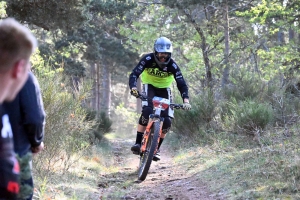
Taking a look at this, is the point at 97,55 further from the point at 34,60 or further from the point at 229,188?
the point at 229,188

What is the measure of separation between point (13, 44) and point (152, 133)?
480 cm

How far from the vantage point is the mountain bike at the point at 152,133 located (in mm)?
6289

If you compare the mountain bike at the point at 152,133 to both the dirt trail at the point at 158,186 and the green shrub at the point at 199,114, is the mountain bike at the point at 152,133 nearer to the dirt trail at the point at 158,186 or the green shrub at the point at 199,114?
the dirt trail at the point at 158,186

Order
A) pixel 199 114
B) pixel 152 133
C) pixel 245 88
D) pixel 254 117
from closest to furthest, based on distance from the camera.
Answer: pixel 152 133
pixel 254 117
pixel 199 114
pixel 245 88

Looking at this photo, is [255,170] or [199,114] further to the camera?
[199,114]

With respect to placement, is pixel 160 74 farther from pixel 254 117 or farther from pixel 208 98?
pixel 208 98

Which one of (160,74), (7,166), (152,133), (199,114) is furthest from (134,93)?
(199,114)

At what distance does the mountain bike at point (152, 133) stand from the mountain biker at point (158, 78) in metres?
0.15

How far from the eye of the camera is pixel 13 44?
1.88m

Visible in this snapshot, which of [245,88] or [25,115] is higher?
[25,115]

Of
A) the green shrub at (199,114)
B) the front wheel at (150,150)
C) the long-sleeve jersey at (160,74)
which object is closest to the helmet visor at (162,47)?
the long-sleeve jersey at (160,74)

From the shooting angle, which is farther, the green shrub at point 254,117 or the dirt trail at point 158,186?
the green shrub at point 254,117

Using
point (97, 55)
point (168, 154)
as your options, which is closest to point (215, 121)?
point (168, 154)

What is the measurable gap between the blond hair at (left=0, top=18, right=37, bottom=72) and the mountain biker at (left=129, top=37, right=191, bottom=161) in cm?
463
